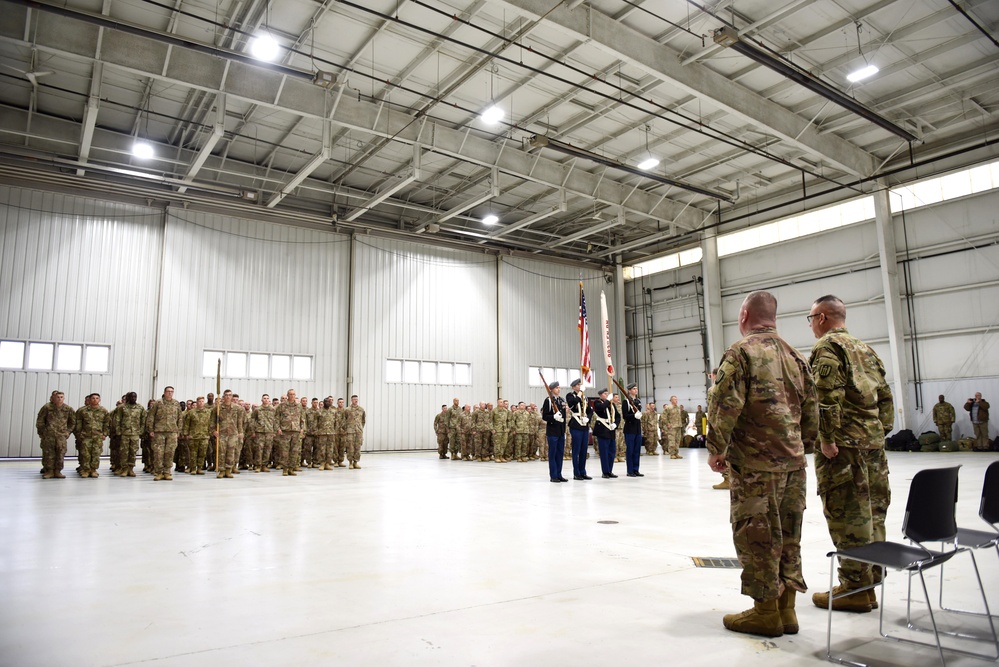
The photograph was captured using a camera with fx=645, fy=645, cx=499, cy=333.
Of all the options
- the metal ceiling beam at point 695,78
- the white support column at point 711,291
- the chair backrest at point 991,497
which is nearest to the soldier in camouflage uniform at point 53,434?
the metal ceiling beam at point 695,78

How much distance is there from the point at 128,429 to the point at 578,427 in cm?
854

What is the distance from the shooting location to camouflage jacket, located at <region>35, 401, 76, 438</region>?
1138 centimetres

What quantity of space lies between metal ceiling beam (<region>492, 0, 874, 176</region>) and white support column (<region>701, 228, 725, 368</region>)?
590cm

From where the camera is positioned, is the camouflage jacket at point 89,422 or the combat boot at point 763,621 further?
Result: the camouflage jacket at point 89,422

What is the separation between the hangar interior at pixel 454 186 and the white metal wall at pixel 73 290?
58 millimetres

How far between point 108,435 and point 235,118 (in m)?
8.34

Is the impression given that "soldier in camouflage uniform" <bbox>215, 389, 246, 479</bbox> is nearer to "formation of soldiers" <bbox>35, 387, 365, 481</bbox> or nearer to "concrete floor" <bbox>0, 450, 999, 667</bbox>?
"formation of soldiers" <bbox>35, 387, 365, 481</bbox>

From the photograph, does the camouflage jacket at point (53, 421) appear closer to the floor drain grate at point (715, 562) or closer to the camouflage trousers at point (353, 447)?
the camouflage trousers at point (353, 447)

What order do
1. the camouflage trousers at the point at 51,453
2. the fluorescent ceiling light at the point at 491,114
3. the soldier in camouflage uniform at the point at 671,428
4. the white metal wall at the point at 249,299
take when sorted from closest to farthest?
1. the camouflage trousers at the point at 51,453
2. the fluorescent ceiling light at the point at 491,114
3. the white metal wall at the point at 249,299
4. the soldier in camouflage uniform at the point at 671,428

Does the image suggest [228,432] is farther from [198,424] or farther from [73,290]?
→ [73,290]

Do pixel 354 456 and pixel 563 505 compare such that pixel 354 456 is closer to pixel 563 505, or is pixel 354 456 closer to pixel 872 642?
pixel 563 505

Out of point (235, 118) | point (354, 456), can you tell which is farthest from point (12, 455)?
point (235, 118)

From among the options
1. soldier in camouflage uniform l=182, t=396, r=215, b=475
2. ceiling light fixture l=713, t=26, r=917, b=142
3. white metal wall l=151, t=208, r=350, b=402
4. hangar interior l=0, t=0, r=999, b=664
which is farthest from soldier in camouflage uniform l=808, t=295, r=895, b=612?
white metal wall l=151, t=208, r=350, b=402

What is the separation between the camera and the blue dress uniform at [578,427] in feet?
36.2
